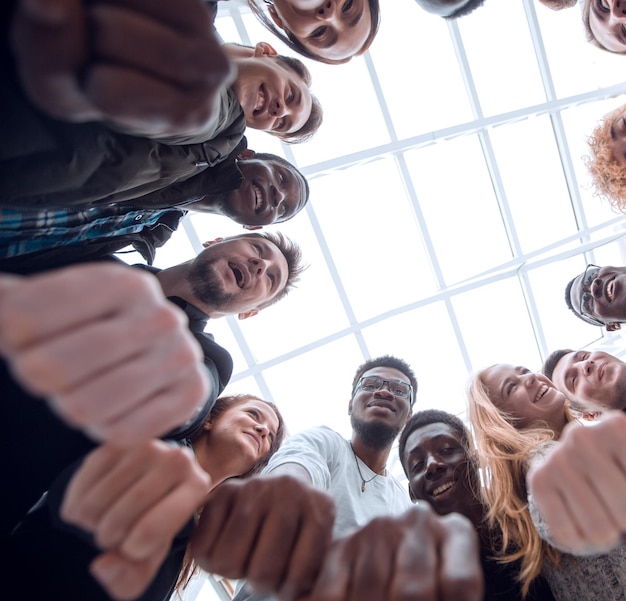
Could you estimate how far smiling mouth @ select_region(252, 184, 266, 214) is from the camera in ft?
10.6

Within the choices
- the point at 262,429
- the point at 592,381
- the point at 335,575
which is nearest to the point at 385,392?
the point at 262,429

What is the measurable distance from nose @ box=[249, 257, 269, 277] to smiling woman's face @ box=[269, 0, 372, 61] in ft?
5.15

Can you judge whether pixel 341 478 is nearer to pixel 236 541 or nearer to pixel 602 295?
pixel 236 541

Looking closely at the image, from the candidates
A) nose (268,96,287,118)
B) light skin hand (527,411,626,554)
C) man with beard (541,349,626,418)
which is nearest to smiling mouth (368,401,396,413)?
man with beard (541,349,626,418)

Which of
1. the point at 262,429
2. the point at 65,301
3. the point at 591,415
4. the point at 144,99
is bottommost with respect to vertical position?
the point at 591,415

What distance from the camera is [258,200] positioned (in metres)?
3.26

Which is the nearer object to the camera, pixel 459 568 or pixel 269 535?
pixel 459 568

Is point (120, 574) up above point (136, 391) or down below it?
below

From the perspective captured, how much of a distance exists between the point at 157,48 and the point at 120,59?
2.9 inches

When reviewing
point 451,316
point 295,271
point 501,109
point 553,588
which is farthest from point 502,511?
point 501,109

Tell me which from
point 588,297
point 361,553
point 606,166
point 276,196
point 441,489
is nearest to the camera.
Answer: point 361,553

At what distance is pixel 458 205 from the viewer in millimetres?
6551

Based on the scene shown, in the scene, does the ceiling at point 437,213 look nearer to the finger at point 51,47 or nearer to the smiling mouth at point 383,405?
the smiling mouth at point 383,405

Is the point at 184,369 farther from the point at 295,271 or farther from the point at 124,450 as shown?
the point at 295,271
